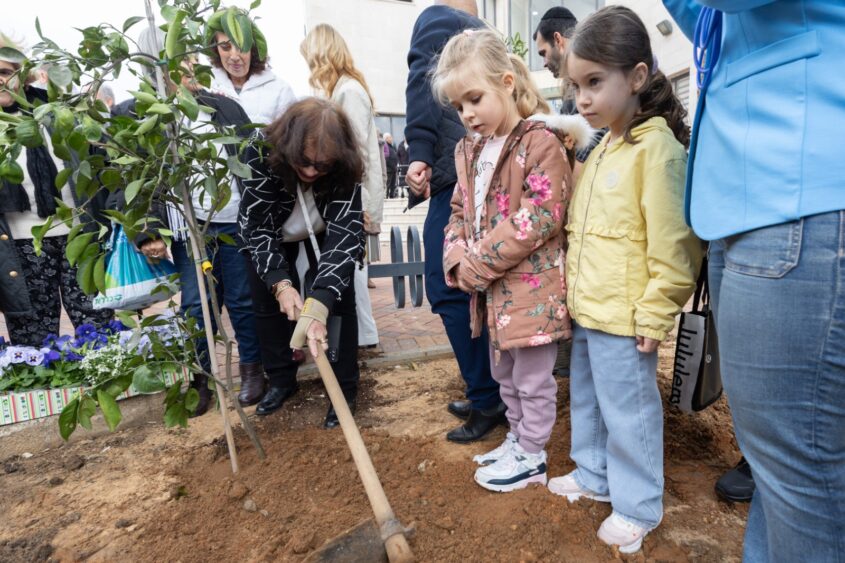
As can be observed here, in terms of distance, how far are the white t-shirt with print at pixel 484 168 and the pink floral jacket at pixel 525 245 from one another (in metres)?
0.06

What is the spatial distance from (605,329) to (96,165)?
69.7 inches

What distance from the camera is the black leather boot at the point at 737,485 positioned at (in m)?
1.91

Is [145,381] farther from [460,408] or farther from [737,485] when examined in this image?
[737,485]

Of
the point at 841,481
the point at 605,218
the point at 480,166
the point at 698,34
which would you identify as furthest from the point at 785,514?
the point at 480,166

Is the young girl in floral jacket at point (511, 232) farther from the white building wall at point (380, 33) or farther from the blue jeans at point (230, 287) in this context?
the white building wall at point (380, 33)

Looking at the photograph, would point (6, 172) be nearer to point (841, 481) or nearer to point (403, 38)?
point (841, 481)

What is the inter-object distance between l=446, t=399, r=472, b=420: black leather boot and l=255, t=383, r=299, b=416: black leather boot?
96 centimetres

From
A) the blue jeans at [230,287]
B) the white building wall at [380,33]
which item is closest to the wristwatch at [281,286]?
the blue jeans at [230,287]

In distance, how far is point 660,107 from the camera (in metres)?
1.61

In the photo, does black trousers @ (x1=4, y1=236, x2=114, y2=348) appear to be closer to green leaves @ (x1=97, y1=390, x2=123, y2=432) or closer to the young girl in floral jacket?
green leaves @ (x1=97, y1=390, x2=123, y2=432)

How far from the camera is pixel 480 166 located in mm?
2109

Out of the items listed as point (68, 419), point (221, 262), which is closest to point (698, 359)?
point (68, 419)

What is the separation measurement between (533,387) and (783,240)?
1163mm

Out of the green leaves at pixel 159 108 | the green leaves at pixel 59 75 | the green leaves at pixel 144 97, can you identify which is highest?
the green leaves at pixel 59 75
